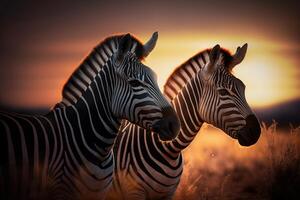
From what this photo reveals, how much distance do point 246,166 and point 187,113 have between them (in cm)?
139

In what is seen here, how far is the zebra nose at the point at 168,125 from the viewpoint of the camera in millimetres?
2424

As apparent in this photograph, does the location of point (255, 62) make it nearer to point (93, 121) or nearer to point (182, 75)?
point (182, 75)

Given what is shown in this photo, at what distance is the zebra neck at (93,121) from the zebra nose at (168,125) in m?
0.25

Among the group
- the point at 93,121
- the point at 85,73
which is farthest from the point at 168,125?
the point at 85,73

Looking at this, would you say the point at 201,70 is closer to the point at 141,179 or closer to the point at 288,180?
the point at 141,179

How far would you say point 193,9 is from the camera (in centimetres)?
365

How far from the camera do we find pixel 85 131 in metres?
2.49

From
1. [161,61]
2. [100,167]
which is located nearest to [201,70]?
[161,61]

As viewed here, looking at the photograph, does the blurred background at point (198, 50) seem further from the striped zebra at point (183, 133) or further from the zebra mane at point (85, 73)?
the zebra mane at point (85, 73)

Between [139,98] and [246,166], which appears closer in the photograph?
[139,98]

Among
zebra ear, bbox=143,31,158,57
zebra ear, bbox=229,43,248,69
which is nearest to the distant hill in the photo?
zebra ear, bbox=229,43,248,69

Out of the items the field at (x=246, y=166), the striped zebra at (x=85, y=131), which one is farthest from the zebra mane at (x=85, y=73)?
the field at (x=246, y=166)

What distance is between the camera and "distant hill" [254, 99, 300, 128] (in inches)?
157

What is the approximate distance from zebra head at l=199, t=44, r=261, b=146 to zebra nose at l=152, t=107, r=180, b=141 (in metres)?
0.49
